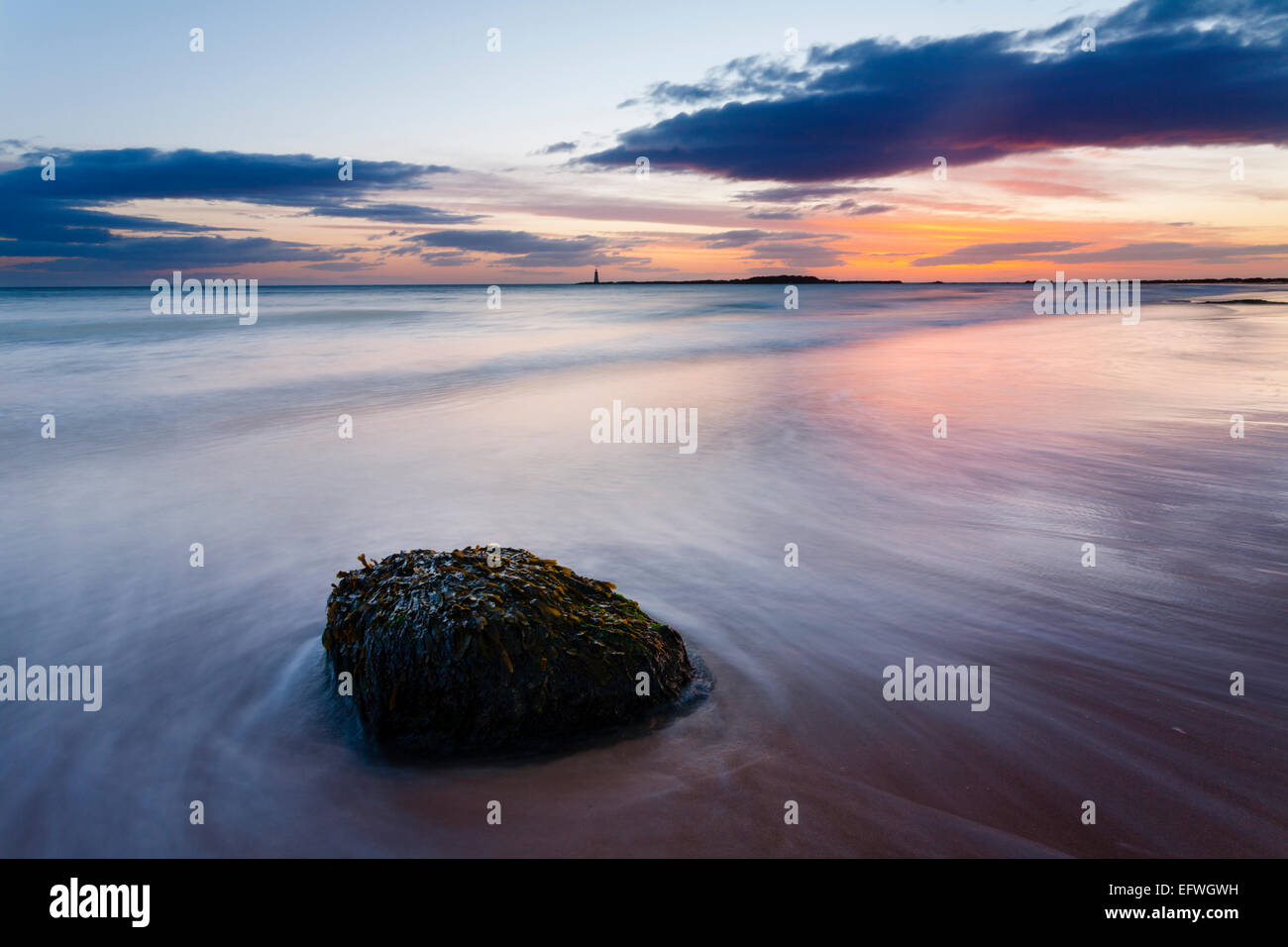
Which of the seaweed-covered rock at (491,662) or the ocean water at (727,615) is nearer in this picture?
the ocean water at (727,615)

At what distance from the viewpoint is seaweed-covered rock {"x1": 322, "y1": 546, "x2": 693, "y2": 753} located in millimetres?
3510

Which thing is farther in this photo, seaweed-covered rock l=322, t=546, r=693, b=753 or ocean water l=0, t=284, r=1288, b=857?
seaweed-covered rock l=322, t=546, r=693, b=753

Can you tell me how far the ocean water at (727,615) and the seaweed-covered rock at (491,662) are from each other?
0.64 ft

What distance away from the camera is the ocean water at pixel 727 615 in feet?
10.1

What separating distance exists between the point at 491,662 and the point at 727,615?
196 cm

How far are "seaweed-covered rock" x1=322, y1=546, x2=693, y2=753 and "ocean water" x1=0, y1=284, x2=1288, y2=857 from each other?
0.19 m

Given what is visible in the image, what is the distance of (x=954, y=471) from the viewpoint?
8562mm

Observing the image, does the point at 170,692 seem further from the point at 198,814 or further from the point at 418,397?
the point at 418,397

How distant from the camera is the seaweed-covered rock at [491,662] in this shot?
3.51 metres

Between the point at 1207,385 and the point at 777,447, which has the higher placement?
the point at 1207,385
